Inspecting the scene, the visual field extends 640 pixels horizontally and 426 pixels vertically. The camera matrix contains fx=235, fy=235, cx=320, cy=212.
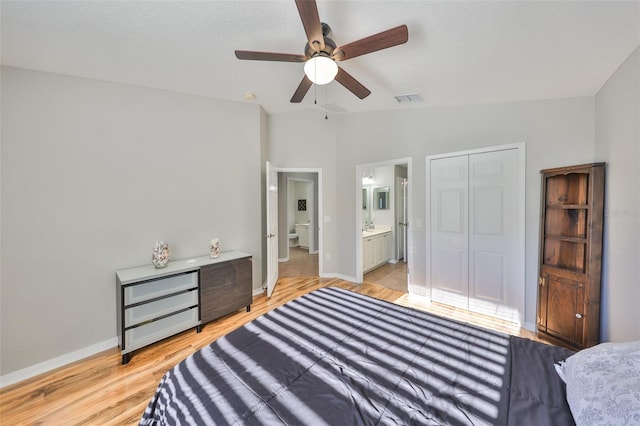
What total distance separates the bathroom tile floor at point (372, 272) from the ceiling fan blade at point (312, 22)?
342 cm

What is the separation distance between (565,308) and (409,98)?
106 inches

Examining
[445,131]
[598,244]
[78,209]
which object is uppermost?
[445,131]

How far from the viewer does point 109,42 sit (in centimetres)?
183

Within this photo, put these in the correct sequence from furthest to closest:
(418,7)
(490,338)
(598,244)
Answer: (598,244) → (418,7) → (490,338)

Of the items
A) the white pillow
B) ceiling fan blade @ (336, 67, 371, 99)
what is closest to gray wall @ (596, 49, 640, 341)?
the white pillow

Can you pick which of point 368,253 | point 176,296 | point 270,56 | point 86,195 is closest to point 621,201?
point 270,56

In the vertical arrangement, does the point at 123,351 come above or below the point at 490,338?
below

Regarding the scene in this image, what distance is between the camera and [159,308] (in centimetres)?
233

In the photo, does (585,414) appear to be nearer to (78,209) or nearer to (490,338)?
(490,338)

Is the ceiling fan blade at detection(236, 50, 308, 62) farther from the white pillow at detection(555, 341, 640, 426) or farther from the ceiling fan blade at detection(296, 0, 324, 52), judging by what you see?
the white pillow at detection(555, 341, 640, 426)

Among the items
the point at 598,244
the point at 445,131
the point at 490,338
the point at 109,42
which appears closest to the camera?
the point at 490,338

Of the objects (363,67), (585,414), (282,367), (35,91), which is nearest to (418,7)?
(363,67)

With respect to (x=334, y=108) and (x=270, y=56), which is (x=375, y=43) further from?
(x=334, y=108)

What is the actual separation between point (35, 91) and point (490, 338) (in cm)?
392
